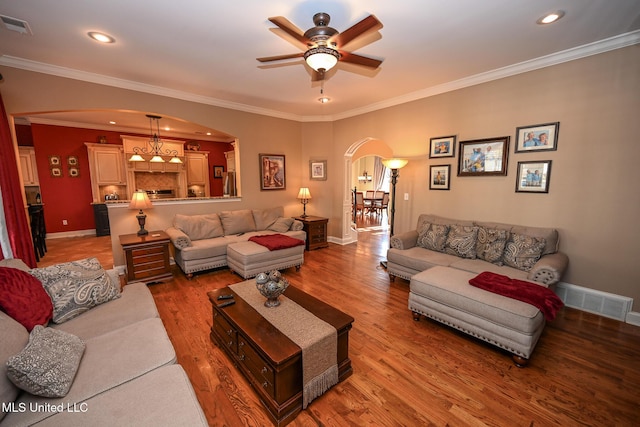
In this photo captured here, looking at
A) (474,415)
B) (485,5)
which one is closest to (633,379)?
(474,415)

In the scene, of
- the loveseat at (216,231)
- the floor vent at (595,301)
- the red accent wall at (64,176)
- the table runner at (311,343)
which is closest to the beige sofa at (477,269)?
the floor vent at (595,301)

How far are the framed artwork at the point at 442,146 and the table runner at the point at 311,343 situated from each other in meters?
3.29

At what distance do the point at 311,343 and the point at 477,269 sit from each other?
2247mm

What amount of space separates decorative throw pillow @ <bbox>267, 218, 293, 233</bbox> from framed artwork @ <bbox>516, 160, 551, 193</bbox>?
3604mm

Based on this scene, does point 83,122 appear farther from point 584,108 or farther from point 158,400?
point 584,108

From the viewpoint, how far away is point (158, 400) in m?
1.22

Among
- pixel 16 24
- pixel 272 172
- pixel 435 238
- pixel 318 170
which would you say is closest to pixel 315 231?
pixel 318 170

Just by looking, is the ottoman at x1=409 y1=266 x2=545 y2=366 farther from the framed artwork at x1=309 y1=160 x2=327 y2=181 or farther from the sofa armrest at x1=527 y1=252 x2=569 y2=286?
the framed artwork at x1=309 y1=160 x2=327 y2=181

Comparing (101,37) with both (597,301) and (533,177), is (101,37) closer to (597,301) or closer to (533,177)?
(533,177)

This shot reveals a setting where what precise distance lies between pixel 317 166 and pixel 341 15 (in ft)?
12.2

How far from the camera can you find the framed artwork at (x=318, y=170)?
5.82 meters

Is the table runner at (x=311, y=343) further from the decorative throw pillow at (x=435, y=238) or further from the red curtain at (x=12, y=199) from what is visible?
the red curtain at (x=12, y=199)

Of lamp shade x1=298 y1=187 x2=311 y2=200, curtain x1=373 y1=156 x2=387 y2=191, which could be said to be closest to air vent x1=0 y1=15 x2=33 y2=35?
lamp shade x1=298 y1=187 x2=311 y2=200

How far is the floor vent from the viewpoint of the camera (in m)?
2.74
